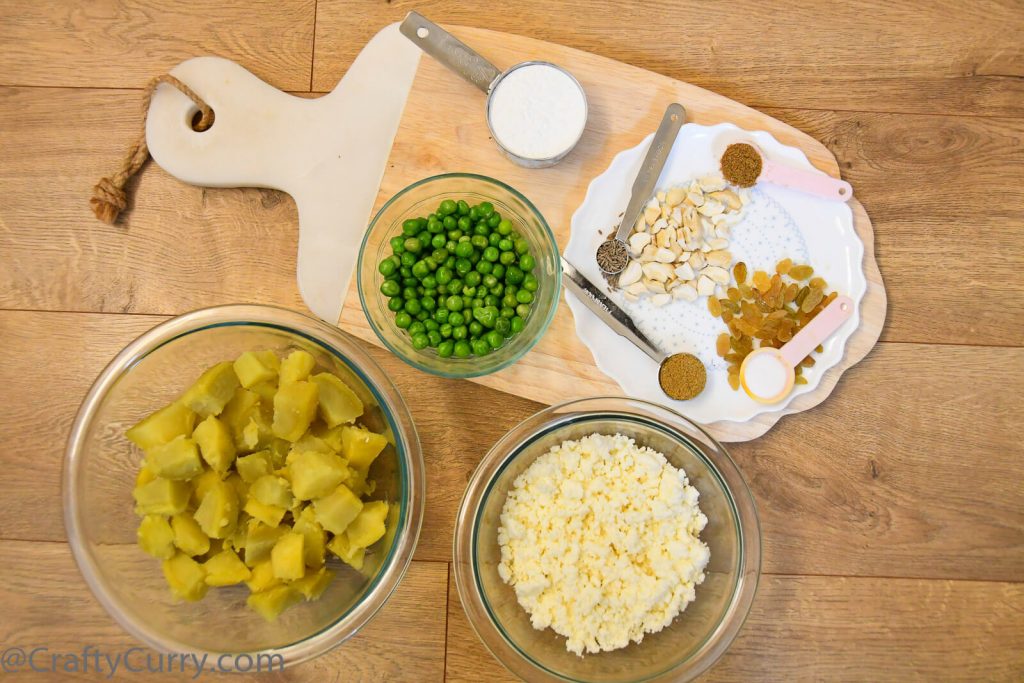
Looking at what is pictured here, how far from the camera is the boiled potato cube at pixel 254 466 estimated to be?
4.51 feet

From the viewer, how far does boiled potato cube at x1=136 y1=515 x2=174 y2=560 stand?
1372 millimetres

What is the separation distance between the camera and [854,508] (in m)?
1.90

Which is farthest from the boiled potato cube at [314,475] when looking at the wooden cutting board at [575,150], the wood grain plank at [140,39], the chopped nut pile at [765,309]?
the wood grain plank at [140,39]

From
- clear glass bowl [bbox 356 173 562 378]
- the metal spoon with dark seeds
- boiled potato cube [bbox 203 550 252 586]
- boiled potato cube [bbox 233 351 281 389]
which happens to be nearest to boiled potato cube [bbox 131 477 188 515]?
boiled potato cube [bbox 203 550 252 586]

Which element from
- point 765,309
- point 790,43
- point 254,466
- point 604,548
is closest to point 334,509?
point 254,466

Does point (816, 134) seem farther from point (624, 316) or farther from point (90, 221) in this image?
point (90, 221)

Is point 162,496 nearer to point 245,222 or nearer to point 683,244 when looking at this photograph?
point 245,222

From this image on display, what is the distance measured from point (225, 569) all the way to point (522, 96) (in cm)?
133

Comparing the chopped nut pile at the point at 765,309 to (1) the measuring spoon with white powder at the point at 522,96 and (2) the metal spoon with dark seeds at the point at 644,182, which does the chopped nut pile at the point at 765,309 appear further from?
(1) the measuring spoon with white powder at the point at 522,96

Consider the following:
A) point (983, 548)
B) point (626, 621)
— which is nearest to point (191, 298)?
point (626, 621)

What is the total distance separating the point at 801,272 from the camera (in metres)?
1.82

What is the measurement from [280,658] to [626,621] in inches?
32.3

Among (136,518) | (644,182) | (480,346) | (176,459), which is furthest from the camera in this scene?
(644,182)

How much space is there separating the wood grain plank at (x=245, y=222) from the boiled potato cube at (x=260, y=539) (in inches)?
29.1
